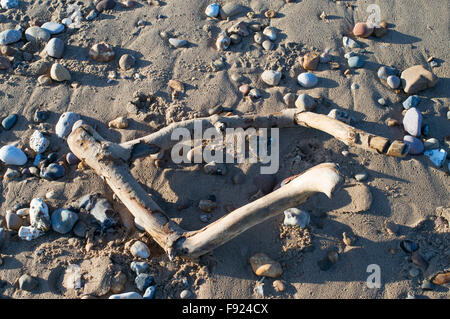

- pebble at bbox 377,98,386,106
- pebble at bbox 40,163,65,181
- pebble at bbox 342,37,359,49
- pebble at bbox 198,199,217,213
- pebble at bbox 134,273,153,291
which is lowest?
pebble at bbox 134,273,153,291

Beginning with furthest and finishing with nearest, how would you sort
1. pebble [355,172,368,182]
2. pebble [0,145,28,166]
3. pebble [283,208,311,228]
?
pebble [0,145,28,166], pebble [355,172,368,182], pebble [283,208,311,228]

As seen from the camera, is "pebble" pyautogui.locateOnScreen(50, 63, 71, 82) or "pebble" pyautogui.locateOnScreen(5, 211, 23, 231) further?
"pebble" pyautogui.locateOnScreen(50, 63, 71, 82)

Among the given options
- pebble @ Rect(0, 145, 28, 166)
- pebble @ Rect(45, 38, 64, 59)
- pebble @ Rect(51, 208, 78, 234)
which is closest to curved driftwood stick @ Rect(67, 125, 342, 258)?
pebble @ Rect(51, 208, 78, 234)

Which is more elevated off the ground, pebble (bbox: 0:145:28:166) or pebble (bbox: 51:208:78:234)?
pebble (bbox: 0:145:28:166)

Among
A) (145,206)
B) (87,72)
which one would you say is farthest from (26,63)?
(145,206)

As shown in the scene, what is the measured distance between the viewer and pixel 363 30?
11.6 ft

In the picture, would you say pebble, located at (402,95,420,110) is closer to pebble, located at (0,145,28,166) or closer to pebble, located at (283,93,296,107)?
pebble, located at (283,93,296,107)

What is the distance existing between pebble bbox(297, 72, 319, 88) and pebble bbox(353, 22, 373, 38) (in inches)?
25.4

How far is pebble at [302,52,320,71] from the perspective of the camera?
3387 mm

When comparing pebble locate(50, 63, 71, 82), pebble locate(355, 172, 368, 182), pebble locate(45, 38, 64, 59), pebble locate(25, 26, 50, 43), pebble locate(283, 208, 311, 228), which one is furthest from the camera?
pebble locate(25, 26, 50, 43)

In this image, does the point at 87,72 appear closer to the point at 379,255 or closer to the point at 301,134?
the point at 301,134

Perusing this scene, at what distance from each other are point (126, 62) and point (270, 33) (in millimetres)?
1243

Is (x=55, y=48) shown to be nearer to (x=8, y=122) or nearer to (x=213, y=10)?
(x=8, y=122)

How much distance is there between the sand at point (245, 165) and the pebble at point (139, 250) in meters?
0.05
